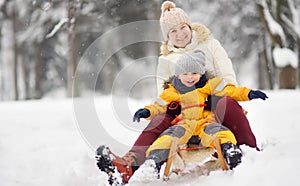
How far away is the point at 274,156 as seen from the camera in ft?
10.4

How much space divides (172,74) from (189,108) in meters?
0.74

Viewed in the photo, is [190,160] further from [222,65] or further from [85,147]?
[85,147]

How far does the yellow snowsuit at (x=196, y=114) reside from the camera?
349 cm

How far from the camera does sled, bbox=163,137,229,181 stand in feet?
11.8

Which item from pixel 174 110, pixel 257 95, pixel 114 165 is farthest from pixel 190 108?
pixel 114 165

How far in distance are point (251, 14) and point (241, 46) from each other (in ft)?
5.45

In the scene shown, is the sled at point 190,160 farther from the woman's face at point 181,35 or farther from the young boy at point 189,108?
the woman's face at point 181,35

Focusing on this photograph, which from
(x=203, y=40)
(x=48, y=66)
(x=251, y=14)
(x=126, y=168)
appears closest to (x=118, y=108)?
(x=203, y=40)

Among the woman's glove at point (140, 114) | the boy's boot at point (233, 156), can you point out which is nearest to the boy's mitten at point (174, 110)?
the woman's glove at point (140, 114)

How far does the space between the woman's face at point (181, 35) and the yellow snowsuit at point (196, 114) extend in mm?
608

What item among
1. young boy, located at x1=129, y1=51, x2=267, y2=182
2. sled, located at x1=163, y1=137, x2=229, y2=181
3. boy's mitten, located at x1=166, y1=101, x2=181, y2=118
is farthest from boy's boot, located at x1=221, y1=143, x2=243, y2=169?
boy's mitten, located at x1=166, y1=101, x2=181, y2=118

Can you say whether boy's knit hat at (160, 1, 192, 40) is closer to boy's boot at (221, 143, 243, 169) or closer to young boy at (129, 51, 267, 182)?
young boy at (129, 51, 267, 182)

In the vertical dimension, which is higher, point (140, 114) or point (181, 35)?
point (181, 35)

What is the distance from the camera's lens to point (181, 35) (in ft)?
14.4
